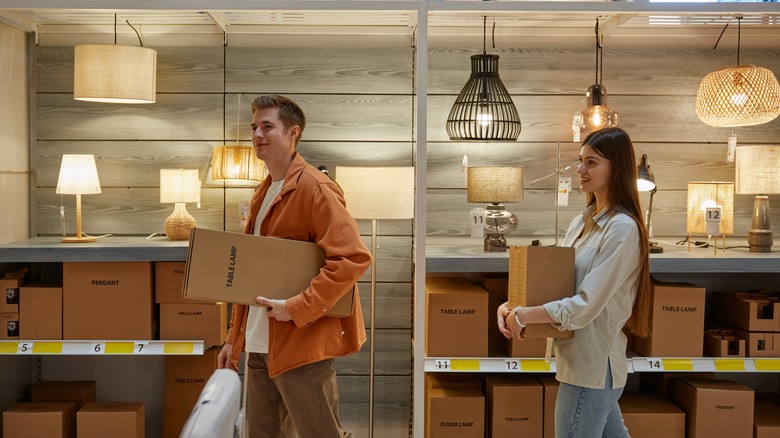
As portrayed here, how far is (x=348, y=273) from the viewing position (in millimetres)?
2689

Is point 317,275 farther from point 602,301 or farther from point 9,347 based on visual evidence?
point 9,347

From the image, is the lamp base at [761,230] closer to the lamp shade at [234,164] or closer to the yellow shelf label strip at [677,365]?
the yellow shelf label strip at [677,365]

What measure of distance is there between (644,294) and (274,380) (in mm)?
1360

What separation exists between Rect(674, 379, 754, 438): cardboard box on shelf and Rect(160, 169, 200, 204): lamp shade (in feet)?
8.82

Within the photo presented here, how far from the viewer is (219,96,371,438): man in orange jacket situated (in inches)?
106

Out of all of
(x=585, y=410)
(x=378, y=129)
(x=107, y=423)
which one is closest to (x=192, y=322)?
(x=107, y=423)

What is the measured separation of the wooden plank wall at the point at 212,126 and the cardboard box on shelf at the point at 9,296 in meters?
0.60

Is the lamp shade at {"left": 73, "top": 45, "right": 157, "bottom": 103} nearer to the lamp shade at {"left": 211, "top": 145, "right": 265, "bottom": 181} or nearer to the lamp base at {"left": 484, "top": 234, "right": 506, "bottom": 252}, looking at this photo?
the lamp shade at {"left": 211, "top": 145, "right": 265, "bottom": 181}

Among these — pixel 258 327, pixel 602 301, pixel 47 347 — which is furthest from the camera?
pixel 47 347

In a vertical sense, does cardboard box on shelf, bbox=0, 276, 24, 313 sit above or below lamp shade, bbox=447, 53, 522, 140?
below

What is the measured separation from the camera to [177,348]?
11.9ft

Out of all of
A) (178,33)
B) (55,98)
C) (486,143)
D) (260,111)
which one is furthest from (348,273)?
(55,98)

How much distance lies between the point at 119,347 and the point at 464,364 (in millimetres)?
1612

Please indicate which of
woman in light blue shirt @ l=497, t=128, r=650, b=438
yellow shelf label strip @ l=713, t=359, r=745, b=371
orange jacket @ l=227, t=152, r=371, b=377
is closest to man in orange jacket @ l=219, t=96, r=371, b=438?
orange jacket @ l=227, t=152, r=371, b=377
